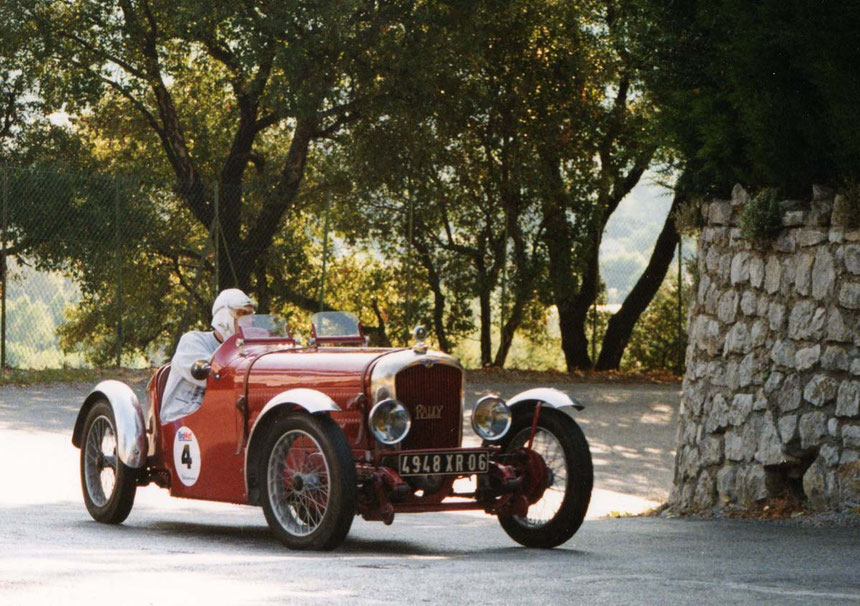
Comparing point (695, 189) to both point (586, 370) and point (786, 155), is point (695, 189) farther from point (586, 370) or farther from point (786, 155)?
point (586, 370)

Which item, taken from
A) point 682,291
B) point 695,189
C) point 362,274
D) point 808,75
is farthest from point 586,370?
point 808,75

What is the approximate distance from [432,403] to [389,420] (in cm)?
54

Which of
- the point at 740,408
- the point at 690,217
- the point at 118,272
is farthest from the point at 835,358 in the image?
the point at 118,272

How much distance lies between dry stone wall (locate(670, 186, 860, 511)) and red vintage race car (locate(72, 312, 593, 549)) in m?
2.75

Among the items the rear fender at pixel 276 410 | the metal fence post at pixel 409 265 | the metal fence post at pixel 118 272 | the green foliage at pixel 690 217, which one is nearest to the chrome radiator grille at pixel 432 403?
the rear fender at pixel 276 410

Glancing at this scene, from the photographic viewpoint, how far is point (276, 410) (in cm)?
832

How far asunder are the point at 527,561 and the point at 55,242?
51.4ft

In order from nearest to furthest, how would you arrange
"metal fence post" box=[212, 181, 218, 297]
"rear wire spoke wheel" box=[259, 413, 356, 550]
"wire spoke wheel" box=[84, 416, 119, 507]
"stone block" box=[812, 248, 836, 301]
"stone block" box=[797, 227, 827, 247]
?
"rear wire spoke wheel" box=[259, 413, 356, 550]
"wire spoke wheel" box=[84, 416, 119, 507]
"stone block" box=[812, 248, 836, 301]
"stone block" box=[797, 227, 827, 247]
"metal fence post" box=[212, 181, 218, 297]

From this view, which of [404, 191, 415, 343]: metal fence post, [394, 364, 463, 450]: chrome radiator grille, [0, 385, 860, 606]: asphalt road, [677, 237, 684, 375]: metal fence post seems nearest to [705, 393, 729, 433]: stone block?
[0, 385, 860, 606]: asphalt road

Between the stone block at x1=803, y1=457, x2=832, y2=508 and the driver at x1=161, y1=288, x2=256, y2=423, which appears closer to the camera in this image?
the driver at x1=161, y1=288, x2=256, y2=423

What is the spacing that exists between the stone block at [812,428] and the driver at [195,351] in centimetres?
436

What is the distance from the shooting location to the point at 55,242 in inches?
→ 856

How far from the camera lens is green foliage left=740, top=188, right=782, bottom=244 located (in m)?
11.2

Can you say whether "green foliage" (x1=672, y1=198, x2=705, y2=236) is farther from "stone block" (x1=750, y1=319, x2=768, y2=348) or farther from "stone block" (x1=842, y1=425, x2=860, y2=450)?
"stone block" (x1=842, y1=425, x2=860, y2=450)
